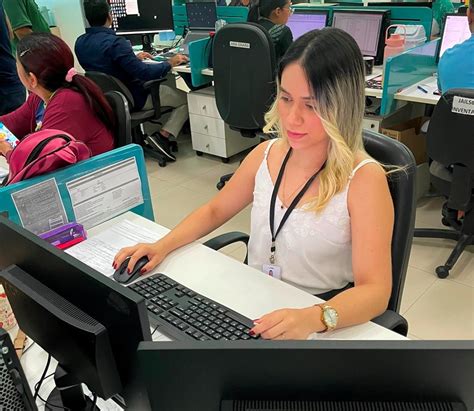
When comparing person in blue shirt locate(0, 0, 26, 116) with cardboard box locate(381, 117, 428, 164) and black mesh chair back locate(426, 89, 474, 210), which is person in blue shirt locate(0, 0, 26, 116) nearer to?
cardboard box locate(381, 117, 428, 164)

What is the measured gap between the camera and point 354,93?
1.16m

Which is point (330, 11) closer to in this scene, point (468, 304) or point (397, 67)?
point (397, 67)

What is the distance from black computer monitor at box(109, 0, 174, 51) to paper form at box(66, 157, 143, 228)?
11.0ft

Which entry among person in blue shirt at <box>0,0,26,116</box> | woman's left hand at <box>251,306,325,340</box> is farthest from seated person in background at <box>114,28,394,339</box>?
person in blue shirt at <box>0,0,26,116</box>

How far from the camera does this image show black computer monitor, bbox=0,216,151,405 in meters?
0.63

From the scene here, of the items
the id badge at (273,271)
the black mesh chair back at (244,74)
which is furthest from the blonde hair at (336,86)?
the black mesh chair back at (244,74)

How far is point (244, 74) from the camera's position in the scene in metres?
2.95

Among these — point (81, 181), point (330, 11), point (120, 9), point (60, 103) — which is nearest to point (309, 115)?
point (81, 181)

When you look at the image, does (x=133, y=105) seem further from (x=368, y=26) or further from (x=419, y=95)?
(x=419, y=95)

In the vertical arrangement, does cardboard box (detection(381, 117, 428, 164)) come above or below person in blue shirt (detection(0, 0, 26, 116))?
below

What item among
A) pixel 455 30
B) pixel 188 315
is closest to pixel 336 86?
pixel 188 315

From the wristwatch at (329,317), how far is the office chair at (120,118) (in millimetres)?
1384

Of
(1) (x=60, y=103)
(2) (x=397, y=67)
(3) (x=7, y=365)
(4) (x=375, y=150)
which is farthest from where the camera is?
(2) (x=397, y=67)

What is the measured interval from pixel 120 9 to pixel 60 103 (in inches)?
113
